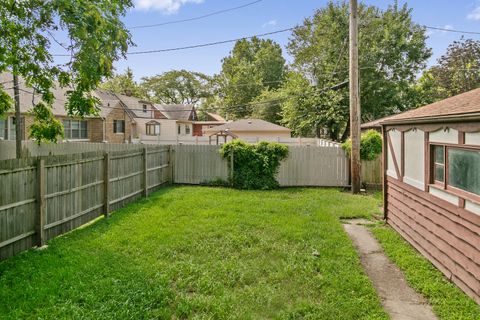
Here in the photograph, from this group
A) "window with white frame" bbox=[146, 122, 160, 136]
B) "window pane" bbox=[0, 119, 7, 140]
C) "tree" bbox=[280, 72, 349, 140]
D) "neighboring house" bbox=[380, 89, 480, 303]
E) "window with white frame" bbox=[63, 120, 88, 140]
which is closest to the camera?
"neighboring house" bbox=[380, 89, 480, 303]

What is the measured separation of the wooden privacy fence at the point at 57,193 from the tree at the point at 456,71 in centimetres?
2513

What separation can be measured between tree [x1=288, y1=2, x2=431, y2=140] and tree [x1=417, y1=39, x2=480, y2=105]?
11.2 feet

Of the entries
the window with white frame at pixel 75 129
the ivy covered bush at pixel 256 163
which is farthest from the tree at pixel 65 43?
the window with white frame at pixel 75 129

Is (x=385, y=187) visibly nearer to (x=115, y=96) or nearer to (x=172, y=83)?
(x=115, y=96)

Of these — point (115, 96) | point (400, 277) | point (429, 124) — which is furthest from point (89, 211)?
point (115, 96)

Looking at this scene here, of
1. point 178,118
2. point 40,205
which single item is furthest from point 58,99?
point 40,205

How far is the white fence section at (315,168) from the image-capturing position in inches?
479

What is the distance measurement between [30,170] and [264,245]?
3.83m

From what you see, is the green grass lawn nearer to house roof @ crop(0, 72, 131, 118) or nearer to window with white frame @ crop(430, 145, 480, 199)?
window with white frame @ crop(430, 145, 480, 199)

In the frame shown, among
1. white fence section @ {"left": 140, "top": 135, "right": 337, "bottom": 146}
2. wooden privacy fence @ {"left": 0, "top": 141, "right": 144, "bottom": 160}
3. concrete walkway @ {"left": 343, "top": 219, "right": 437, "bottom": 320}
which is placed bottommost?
concrete walkway @ {"left": 343, "top": 219, "right": 437, "bottom": 320}

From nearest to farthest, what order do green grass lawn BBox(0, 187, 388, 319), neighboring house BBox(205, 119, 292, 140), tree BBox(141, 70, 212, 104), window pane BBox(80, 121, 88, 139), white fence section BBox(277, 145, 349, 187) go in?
green grass lawn BBox(0, 187, 388, 319), white fence section BBox(277, 145, 349, 187), window pane BBox(80, 121, 88, 139), neighboring house BBox(205, 119, 292, 140), tree BBox(141, 70, 212, 104)

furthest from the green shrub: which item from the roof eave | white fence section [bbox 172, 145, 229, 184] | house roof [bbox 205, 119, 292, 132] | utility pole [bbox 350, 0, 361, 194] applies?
house roof [bbox 205, 119, 292, 132]

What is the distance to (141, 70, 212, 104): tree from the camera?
54.1m

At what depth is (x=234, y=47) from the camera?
2251 inches
